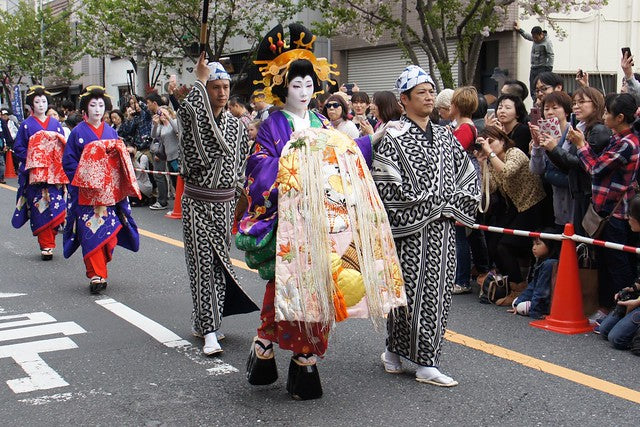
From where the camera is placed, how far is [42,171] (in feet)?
30.3

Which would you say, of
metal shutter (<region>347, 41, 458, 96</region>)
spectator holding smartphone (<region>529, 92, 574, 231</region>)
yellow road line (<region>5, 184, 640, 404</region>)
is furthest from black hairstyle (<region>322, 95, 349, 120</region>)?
metal shutter (<region>347, 41, 458, 96</region>)

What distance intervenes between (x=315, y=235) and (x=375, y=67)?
1619 centimetres

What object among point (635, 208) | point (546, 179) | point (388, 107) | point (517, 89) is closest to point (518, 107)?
point (517, 89)

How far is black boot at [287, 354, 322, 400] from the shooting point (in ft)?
14.5

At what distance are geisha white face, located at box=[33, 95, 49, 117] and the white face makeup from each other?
5.62 m

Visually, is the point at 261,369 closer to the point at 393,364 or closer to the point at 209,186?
the point at 393,364

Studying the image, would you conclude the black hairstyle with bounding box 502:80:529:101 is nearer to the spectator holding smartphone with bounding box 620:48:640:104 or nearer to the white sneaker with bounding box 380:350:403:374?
the spectator holding smartphone with bounding box 620:48:640:104

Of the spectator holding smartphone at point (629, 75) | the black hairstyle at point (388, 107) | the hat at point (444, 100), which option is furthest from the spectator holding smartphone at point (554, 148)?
the hat at point (444, 100)

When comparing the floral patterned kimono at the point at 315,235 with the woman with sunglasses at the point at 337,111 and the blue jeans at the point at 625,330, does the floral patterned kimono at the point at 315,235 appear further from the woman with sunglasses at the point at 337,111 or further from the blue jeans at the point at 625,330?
the woman with sunglasses at the point at 337,111

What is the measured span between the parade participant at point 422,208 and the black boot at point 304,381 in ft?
1.94

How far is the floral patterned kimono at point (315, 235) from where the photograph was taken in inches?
159

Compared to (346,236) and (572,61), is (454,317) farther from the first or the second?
(572,61)

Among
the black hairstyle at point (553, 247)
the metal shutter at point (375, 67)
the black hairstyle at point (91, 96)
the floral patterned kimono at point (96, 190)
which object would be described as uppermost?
the metal shutter at point (375, 67)

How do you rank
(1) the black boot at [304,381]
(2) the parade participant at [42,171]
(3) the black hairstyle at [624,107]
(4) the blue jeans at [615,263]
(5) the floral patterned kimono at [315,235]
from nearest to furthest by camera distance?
(5) the floral patterned kimono at [315,235], (1) the black boot at [304,381], (3) the black hairstyle at [624,107], (4) the blue jeans at [615,263], (2) the parade participant at [42,171]
